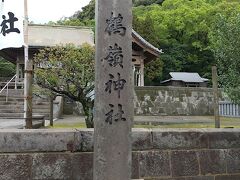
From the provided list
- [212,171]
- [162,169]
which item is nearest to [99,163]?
[162,169]

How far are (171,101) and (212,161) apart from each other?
12327mm

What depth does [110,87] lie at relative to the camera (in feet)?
12.5

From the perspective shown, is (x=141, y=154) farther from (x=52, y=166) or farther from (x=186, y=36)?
(x=186, y=36)

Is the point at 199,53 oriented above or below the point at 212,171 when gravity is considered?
above

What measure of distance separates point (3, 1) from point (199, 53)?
2803 cm

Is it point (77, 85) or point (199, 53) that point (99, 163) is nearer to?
point (77, 85)

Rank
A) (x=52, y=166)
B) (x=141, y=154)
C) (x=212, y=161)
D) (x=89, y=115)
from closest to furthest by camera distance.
Result: 1. (x=52, y=166)
2. (x=141, y=154)
3. (x=212, y=161)
4. (x=89, y=115)

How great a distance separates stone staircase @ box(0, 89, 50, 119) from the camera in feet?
55.5

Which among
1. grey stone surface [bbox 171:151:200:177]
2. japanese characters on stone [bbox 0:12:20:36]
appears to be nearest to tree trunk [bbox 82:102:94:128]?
japanese characters on stone [bbox 0:12:20:36]

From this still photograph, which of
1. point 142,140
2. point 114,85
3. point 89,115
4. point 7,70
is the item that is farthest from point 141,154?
point 7,70

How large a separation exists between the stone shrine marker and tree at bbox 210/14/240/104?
3036 millimetres

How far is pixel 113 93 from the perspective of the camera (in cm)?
380

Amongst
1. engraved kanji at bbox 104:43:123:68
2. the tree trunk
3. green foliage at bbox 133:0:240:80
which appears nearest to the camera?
engraved kanji at bbox 104:43:123:68

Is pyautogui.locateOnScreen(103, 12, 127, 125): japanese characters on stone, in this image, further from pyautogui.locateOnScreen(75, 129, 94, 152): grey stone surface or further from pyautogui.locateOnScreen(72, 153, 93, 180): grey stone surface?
pyautogui.locateOnScreen(72, 153, 93, 180): grey stone surface
